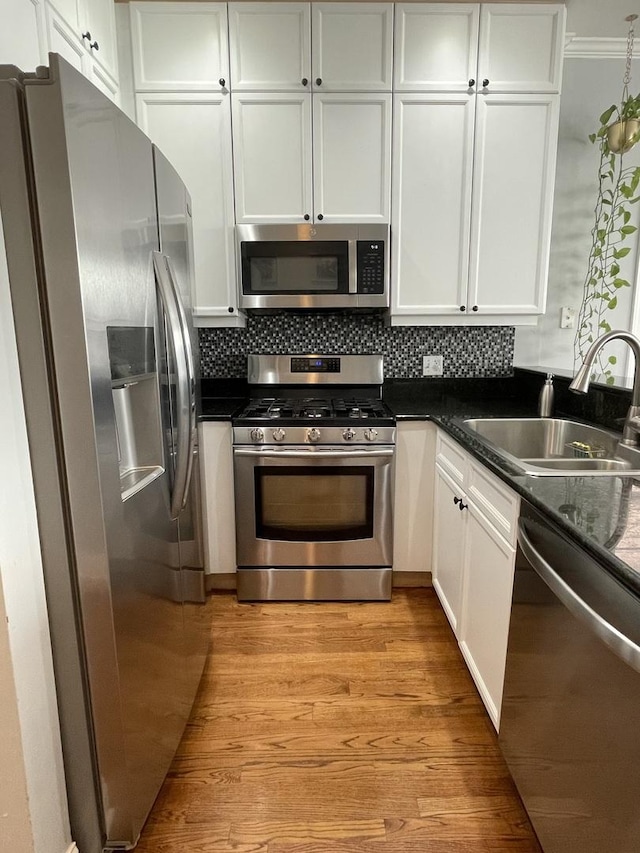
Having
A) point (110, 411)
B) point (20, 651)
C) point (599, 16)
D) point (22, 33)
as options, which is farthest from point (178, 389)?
point (599, 16)

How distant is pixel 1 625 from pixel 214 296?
1.79 meters

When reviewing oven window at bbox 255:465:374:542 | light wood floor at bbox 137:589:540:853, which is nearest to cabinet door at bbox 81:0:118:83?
oven window at bbox 255:465:374:542

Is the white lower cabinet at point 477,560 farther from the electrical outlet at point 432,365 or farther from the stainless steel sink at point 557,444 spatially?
the electrical outlet at point 432,365

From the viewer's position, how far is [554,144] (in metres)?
2.29

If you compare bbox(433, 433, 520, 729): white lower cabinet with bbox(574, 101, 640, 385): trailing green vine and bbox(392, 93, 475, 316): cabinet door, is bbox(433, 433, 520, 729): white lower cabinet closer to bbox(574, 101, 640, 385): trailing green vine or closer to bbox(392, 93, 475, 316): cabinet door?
bbox(392, 93, 475, 316): cabinet door

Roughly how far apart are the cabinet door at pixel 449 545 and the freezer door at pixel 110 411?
3.60 feet

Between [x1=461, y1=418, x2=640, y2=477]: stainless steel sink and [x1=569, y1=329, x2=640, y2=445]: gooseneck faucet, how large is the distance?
0.17ft

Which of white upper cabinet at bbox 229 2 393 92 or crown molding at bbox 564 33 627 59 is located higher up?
crown molding at bbox 564 33 627 59

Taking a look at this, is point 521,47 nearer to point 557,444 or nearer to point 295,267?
point 295,267

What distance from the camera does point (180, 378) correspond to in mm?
1290

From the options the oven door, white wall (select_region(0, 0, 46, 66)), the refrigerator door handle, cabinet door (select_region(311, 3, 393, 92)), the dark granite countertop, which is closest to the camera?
the dark granite countertop

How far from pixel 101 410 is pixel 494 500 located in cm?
114

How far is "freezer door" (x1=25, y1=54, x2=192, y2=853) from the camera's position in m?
0.93

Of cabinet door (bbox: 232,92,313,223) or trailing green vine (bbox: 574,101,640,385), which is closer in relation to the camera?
cabinet door (bbox: 232,92,313,223)
